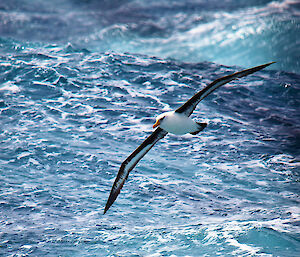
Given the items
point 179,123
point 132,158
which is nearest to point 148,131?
point 132,158

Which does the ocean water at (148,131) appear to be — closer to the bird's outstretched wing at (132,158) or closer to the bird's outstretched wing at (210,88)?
the bird's outstretched wing at (132,158)

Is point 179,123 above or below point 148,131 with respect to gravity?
above

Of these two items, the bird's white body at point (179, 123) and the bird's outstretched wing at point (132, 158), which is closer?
the bird's white body at point (179, 123)

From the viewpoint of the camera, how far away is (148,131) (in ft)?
92.6

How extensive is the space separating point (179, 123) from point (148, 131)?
16931mm

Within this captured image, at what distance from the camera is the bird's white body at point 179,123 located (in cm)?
1132

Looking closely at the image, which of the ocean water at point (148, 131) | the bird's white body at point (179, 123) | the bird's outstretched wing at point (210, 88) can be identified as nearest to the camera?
the bird's outstretched wing at point (210, 88)

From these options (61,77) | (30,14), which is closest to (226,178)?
(61,77)

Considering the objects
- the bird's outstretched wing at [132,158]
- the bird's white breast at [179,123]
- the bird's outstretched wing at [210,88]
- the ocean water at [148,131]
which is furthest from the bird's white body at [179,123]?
the ocean water at [148,131]

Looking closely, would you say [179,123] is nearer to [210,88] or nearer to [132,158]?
[210,88]

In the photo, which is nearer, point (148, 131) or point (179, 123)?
point (179, 123)

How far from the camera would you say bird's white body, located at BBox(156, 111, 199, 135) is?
37.1 ft

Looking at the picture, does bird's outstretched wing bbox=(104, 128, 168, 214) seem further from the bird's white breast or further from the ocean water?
the ocean water

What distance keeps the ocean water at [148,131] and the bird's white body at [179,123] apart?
858 cm
